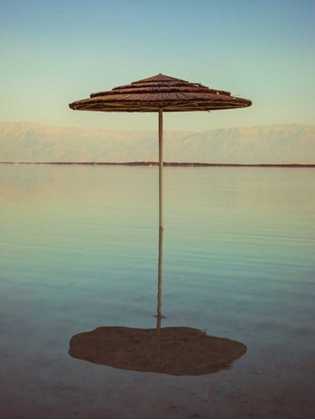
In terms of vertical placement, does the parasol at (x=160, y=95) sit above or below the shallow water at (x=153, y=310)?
above

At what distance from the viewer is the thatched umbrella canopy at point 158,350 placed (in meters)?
3.89

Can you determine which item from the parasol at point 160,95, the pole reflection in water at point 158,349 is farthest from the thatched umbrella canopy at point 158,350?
the parasol at point 160,95

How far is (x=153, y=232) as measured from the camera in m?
11.0

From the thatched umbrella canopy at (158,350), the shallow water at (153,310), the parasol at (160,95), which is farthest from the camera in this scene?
the parasol at (160,95)

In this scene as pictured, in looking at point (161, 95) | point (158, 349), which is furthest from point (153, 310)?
point (161, 95)

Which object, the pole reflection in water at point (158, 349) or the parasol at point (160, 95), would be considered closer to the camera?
the pole reflection in water at point (158, 349)

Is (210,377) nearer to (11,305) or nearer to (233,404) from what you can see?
(233,404)

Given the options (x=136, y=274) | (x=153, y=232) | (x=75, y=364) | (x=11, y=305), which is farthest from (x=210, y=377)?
(x=153, y=232)

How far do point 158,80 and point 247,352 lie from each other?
15.6ft

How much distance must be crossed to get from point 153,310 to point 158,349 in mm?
1121

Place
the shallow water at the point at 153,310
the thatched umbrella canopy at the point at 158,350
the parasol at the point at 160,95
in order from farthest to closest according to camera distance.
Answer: the parasol at the point at 160,95 → the thatched umbrella canopy at the point at 158,350 → the shallow water at the point at 153,310

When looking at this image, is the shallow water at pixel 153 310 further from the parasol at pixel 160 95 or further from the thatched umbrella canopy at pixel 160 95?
the thatched umbrella canopy at pixel 160 95

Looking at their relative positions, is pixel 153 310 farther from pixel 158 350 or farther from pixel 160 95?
pixel 160 95

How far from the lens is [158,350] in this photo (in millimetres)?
4207
